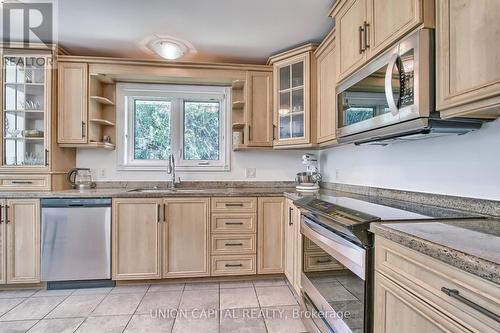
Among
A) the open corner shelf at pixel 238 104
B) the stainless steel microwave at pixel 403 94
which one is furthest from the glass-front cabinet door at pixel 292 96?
the stainless steel microwave at pixel 403 94

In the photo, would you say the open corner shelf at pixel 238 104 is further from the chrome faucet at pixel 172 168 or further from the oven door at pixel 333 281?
the oven door at pixel 333 281

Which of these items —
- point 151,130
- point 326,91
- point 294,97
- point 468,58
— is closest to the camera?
point 468,58

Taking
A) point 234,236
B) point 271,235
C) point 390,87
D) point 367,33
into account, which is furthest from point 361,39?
point 234,236

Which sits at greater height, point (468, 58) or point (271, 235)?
point (468, 58)

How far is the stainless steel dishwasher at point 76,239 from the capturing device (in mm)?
2479

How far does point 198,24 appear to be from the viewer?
2.32 meters

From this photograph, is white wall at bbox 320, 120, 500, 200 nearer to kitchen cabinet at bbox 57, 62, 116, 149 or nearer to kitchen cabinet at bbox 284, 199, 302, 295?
kitchen cabinet at bbox 284, 199, 302, 295

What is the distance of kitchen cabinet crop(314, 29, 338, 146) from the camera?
2297mm

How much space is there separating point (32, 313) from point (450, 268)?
278 cm

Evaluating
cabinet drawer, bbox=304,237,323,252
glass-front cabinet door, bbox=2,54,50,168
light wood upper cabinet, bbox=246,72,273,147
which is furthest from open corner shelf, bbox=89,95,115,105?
cabinet drawer, bbox=304,237,323,252

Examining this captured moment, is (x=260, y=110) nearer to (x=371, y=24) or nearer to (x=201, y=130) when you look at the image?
(x=201, y=130)

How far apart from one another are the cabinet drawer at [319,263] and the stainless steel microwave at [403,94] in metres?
0.76

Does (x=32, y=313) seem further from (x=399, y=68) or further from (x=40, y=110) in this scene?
(x=399, y=68)

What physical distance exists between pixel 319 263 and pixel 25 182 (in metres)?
2.83
